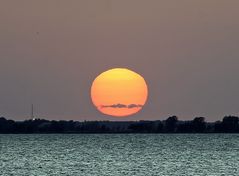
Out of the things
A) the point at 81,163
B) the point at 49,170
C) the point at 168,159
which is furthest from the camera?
the point at 168,159

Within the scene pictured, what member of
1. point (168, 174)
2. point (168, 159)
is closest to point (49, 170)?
point (168, 174)

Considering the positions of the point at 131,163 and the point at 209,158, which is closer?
the point at 131,163

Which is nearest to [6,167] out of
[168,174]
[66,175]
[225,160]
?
[66,175]

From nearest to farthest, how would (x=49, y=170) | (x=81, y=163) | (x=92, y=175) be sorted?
(x=92, y=175) → (x=49, y=170) → (x=81, y=163)

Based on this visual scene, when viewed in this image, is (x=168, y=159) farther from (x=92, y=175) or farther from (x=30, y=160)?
(x=92, y=175)

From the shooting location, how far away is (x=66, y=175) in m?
111

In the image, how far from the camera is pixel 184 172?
378ft

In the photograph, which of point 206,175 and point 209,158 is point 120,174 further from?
point 209,158

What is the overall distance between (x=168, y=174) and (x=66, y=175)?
41.0 feet

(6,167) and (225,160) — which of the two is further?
(225,160)

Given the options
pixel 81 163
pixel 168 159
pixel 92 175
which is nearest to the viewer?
pixel 92 175

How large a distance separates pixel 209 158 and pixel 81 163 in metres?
25.2

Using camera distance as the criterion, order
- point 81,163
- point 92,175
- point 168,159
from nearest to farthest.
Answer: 1. point 92,175
2. point 81,163
3. point 168,159

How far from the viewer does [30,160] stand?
466 ft
